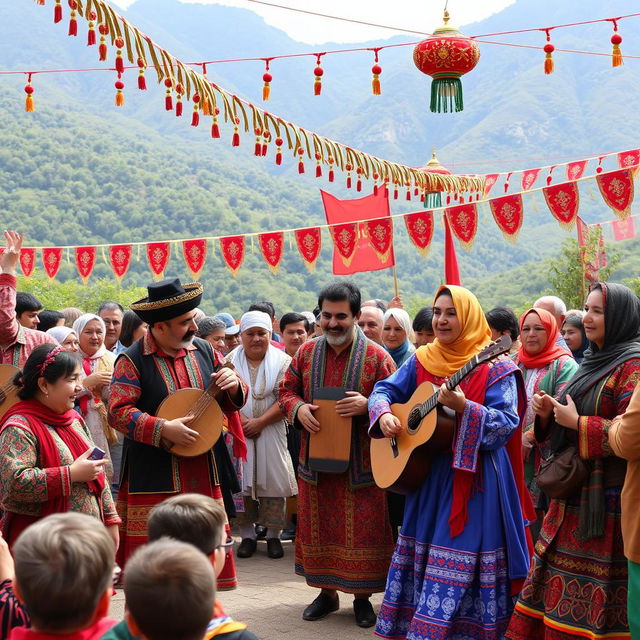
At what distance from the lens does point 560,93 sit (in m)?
101

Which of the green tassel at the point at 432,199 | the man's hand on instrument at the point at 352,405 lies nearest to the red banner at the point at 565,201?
the green tassel at the point at 432,199

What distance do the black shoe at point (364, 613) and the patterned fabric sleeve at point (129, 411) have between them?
1.60 meters

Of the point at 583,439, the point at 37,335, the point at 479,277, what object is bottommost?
the point at 583,439

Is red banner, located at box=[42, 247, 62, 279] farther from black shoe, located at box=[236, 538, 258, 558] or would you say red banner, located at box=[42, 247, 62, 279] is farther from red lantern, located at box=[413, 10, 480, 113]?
black shoe, located at box=[236, 538, 258, 558]

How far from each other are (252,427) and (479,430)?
2.83 metres

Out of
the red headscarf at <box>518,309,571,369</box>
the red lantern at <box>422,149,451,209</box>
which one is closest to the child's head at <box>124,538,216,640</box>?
the red headscarf at <box>518,309,571,369</box>

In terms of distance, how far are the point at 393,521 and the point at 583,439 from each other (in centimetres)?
242

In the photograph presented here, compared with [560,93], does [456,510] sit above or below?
below

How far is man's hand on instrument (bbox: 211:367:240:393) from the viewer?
479 centimetres

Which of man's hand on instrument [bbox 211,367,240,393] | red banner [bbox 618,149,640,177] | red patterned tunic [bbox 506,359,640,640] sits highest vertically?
red banner [bbox 618,149,640,177]

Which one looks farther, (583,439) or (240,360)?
(240,360)

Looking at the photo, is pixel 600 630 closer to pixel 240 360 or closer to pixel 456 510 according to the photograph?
pixel 456 510

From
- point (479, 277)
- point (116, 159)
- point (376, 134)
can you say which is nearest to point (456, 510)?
point (116, 159)

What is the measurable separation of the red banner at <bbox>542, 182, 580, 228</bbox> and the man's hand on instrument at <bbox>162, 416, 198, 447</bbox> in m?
7.35
